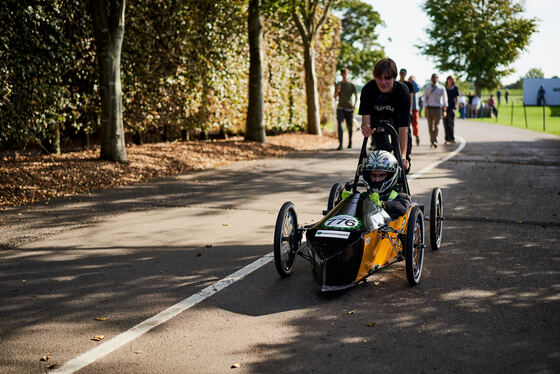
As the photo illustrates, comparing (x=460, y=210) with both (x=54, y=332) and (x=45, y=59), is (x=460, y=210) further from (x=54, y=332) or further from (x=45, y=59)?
(x=45, y=59)

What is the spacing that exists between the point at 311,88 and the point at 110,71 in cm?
1218

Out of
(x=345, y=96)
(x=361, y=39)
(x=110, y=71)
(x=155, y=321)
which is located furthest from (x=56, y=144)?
(x=361, y=39)

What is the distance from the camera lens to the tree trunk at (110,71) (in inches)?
502

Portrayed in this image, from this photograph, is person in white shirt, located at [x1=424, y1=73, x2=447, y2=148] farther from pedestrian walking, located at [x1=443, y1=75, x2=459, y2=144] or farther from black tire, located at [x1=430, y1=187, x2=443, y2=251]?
black tire, located at [x1=430, y1=187, x2=443, y2=251]

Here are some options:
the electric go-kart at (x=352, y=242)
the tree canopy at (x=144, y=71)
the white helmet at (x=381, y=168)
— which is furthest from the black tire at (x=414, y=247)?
the tree canopy at (x=144, y=71)

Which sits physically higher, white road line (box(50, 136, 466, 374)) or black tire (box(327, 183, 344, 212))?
black tire (box(327, 183, 344, 212))

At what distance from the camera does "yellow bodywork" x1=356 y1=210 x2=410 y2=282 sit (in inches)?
204

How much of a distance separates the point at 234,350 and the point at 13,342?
1522mm

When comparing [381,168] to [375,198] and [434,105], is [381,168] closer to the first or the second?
[375,198]

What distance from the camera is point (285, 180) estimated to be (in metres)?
12.5

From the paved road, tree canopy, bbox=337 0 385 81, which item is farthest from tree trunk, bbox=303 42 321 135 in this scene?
tree canopy, bbox=337 0 385 81

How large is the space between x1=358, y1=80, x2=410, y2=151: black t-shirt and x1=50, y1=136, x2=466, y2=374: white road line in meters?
1.98

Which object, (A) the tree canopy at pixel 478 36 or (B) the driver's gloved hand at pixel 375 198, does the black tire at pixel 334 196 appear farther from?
(A) the tree canopy at pixel 478 36

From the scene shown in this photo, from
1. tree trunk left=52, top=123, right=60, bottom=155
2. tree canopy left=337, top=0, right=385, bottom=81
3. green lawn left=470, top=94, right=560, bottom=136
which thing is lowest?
tree trunk left=52, top=123, right=60, bottom=155
